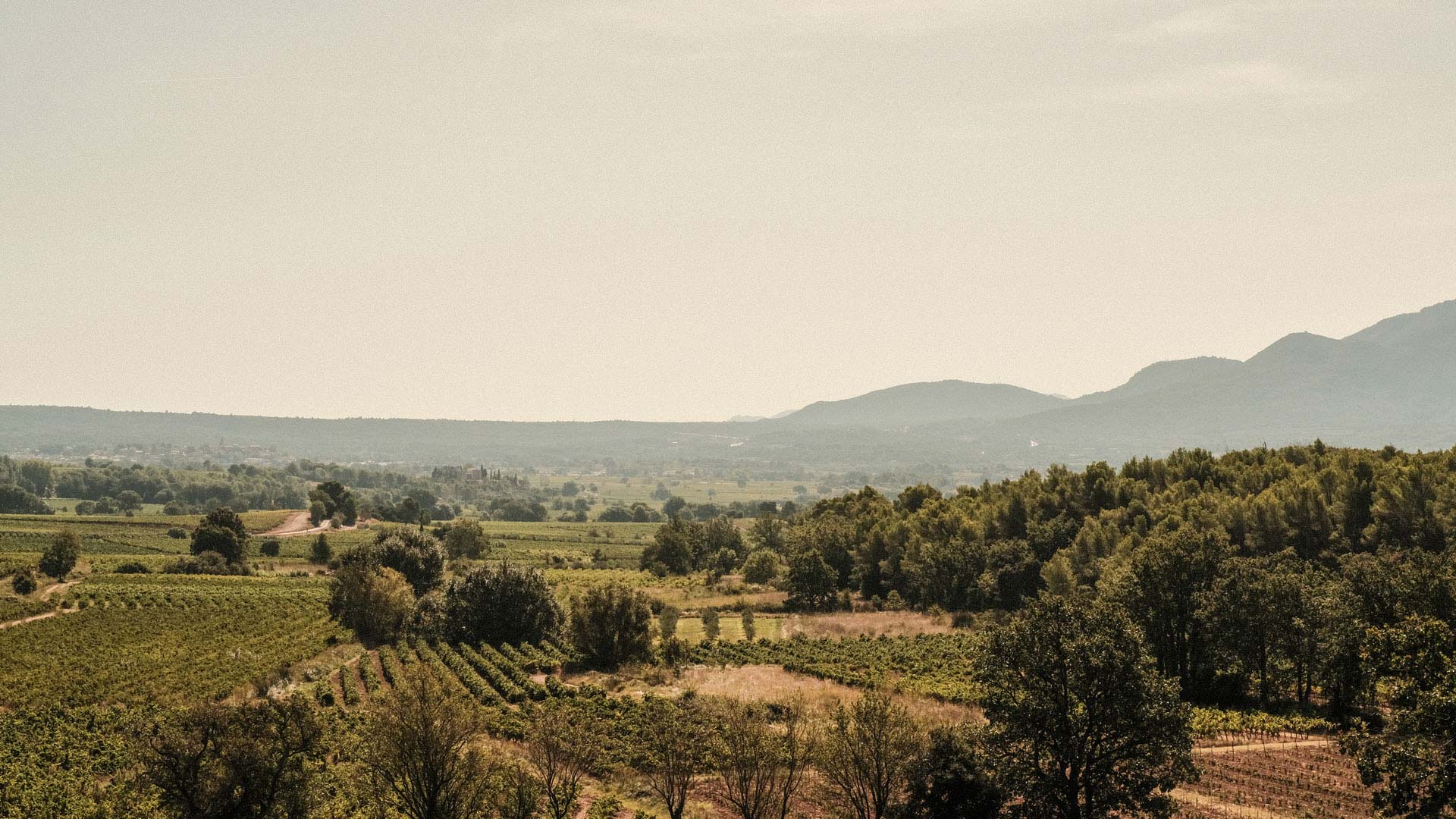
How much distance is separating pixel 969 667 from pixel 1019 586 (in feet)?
95.6

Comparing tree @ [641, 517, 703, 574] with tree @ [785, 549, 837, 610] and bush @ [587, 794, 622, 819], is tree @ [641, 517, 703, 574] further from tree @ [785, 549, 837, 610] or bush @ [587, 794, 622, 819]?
bush @ [587, 794, 622, 819]

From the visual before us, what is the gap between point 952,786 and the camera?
3375 cm

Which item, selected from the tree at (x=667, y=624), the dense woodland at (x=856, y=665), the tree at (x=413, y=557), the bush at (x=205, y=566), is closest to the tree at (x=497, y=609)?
the dense woodland at (x=856, y=665)

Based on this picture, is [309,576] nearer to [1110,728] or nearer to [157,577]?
[157,577]

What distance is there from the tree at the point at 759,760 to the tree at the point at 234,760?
51.7 ft

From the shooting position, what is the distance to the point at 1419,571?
48.3 meters

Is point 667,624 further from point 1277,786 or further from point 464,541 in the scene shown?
point 464,541

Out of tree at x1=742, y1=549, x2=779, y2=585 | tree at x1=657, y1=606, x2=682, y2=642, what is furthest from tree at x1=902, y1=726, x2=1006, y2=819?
tree at x1=742, y1=549, x2=779, y2=585

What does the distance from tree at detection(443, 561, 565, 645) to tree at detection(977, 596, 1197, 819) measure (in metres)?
49.7

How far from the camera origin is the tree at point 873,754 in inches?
1359

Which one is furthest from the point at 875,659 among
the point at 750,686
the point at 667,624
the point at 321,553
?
the point at 321,553

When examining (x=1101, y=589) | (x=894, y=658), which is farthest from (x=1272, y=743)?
(x=894, y=658)

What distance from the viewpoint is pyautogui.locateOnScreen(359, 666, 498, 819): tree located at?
114 ft

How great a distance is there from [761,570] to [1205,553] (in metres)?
65.5
